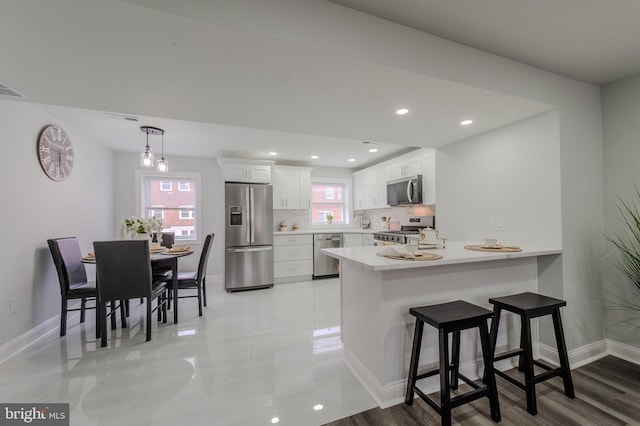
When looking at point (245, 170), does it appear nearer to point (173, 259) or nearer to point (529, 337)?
point (173, 259)

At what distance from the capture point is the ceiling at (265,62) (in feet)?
4.00

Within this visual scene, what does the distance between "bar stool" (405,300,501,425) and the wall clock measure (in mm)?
3979

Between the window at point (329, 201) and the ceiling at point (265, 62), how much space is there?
3.51 meters

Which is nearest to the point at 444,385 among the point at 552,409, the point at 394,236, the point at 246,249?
the point at 552,409

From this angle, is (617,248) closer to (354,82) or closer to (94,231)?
(354,82)

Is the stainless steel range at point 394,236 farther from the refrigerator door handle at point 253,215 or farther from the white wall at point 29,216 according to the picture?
the white wall at point 29,216

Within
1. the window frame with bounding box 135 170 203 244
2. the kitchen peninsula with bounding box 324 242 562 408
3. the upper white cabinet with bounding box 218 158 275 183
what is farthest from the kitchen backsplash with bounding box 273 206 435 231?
the kitchen peninsula with bounding box 324 242 562 408

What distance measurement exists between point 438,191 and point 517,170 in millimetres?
979

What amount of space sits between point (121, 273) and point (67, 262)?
0.74 m

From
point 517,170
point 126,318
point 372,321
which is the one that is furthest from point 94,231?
point 517,170

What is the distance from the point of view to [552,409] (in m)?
1.67

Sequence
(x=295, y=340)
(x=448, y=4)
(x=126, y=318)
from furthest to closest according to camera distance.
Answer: (x=126, y=318), (x=295, y=340), (x=448, y=4)

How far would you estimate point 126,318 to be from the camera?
10.5 ft

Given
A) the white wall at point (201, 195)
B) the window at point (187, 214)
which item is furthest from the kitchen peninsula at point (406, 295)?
the window at point (187, 214)
